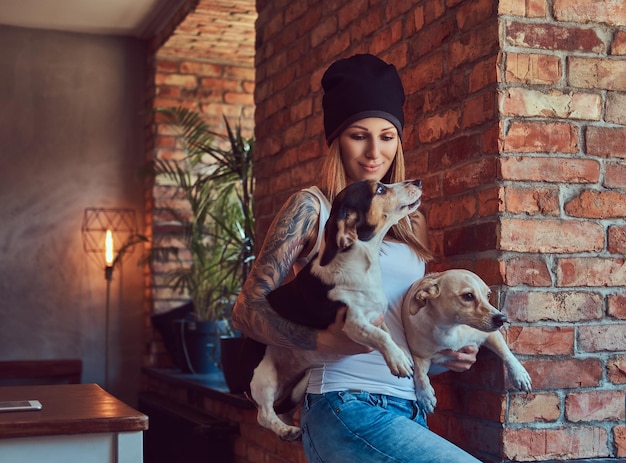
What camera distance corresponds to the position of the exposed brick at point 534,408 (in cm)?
225

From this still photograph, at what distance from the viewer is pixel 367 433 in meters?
1.84

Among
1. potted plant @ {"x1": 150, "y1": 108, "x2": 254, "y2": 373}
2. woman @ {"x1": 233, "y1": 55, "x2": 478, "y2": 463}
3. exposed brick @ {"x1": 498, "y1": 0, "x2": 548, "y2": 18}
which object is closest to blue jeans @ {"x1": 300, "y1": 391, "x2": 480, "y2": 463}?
woman @ {"x1": 233, "y1": 55, "x2": 478, "y2": 463}

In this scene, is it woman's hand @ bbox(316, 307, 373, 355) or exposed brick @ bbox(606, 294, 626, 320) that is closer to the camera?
woman's hand @ bbox(316, 307, 373, 355)

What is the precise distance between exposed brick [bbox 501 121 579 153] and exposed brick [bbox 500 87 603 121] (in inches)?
1.1

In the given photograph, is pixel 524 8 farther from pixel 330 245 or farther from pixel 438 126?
pixel 330 245

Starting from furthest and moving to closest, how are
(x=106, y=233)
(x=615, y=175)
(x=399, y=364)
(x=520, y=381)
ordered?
(x=106, y=233)
(x=615, y=175)
(x=520, y=381)
(x=399, y=364)

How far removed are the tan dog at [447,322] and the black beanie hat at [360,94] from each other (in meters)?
0.41

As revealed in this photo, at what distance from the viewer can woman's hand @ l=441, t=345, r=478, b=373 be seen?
2.06 m

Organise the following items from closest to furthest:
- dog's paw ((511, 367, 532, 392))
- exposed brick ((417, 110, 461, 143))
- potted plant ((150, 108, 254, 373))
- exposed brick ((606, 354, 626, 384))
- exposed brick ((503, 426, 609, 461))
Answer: dog's paw ((511, 367, 532, 392))
exposed brick ((503, 426, 609, 461))
exposed brick ((606, 354, 626, 384))
exposed brick ((417, 110, 461, 143))
potted plant ((150, 108, 254, 373))

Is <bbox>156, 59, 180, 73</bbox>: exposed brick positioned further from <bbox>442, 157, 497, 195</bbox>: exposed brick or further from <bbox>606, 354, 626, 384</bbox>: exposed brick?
<bbox>606, 354, 626, 384</bbox>: exposed brick

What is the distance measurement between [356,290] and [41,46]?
16.8 feet

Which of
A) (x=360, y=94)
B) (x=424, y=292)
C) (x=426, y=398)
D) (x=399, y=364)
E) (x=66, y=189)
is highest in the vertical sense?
(x=66, y=189)

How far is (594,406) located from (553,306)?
29 cm

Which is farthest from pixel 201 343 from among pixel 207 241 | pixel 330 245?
pixel 330 245
